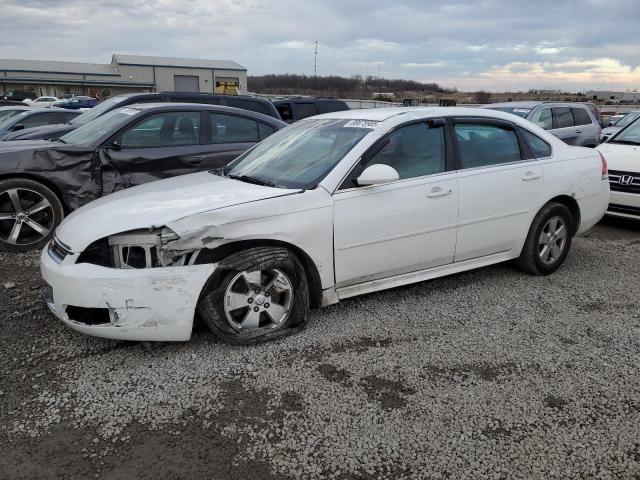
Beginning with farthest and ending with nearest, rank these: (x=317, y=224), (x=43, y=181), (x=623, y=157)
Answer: (x=623, y=157)
(x=43, y=181)
(x=317, y=224)

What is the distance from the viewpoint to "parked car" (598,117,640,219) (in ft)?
22.0

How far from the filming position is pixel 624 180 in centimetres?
682

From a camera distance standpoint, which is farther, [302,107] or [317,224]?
[302,107]

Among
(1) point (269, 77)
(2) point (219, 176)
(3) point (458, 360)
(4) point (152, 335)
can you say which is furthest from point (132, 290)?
(1) point (269, 77)

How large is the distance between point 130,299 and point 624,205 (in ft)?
21.0

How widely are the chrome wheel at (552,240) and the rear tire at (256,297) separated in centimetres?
257

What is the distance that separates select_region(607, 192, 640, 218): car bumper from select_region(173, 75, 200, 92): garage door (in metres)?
66.3

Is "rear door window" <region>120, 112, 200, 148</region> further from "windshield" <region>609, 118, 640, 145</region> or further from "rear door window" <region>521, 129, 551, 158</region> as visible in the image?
"windshield" <region>609, 118, 640, 145</region>

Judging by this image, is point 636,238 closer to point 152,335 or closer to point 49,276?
point 152,335

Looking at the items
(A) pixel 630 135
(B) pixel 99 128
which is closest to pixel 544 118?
(A) pixel 630 135

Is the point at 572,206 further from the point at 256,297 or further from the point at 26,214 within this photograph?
the point at 26,214

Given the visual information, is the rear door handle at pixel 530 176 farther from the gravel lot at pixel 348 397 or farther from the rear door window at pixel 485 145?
the gravel lot at pixel 348 397

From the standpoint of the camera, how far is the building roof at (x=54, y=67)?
63.7 meters

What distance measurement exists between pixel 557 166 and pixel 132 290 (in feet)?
13.0
